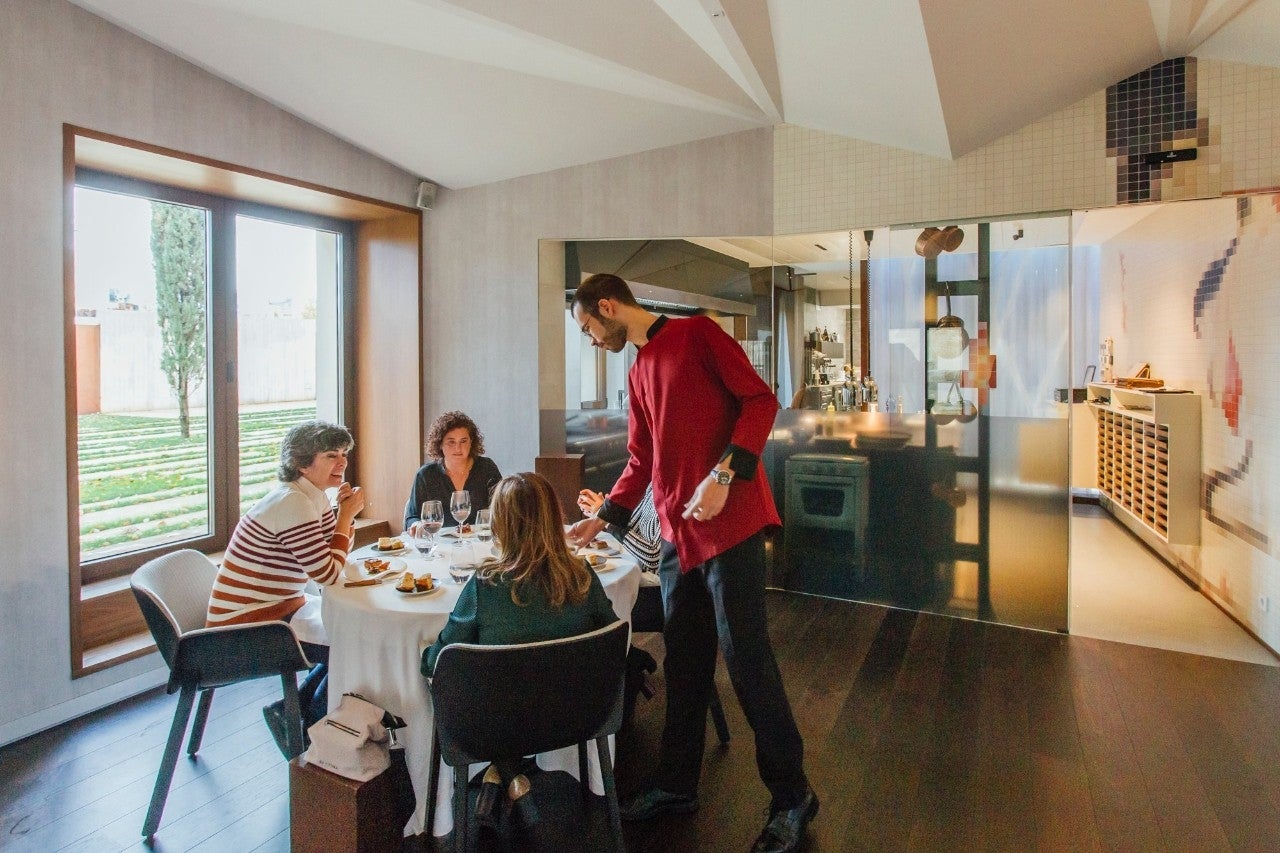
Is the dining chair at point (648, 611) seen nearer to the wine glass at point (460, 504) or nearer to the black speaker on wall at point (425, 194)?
the wine glass at point (460, 504)

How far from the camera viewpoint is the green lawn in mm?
3746

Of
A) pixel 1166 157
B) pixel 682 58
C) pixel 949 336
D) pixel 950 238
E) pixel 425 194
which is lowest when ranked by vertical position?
pixel 949 336

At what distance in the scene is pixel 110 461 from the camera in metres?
3.82

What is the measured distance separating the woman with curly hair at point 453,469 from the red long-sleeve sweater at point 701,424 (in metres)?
1.56

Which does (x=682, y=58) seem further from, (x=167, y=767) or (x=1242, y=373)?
(x=1242, y=373)

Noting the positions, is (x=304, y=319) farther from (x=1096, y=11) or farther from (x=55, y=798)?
(x=1096, y=11)

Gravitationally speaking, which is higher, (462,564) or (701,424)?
(701,424)

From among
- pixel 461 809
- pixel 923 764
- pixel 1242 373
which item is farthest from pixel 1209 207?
pixel 461 809

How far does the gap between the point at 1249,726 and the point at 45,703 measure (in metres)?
4.68

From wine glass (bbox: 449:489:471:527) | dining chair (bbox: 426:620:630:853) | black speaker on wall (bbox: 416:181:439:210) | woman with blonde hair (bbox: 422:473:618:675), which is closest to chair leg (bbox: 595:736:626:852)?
dining chair (bbox: 426:620:630:853)

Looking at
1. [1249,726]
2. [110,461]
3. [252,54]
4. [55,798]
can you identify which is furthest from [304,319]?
[1249,726]

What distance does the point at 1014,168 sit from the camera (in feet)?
12.9

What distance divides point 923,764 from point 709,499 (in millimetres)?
1436

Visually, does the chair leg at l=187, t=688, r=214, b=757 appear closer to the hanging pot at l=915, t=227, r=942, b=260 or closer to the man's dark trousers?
the man's dark trousers
